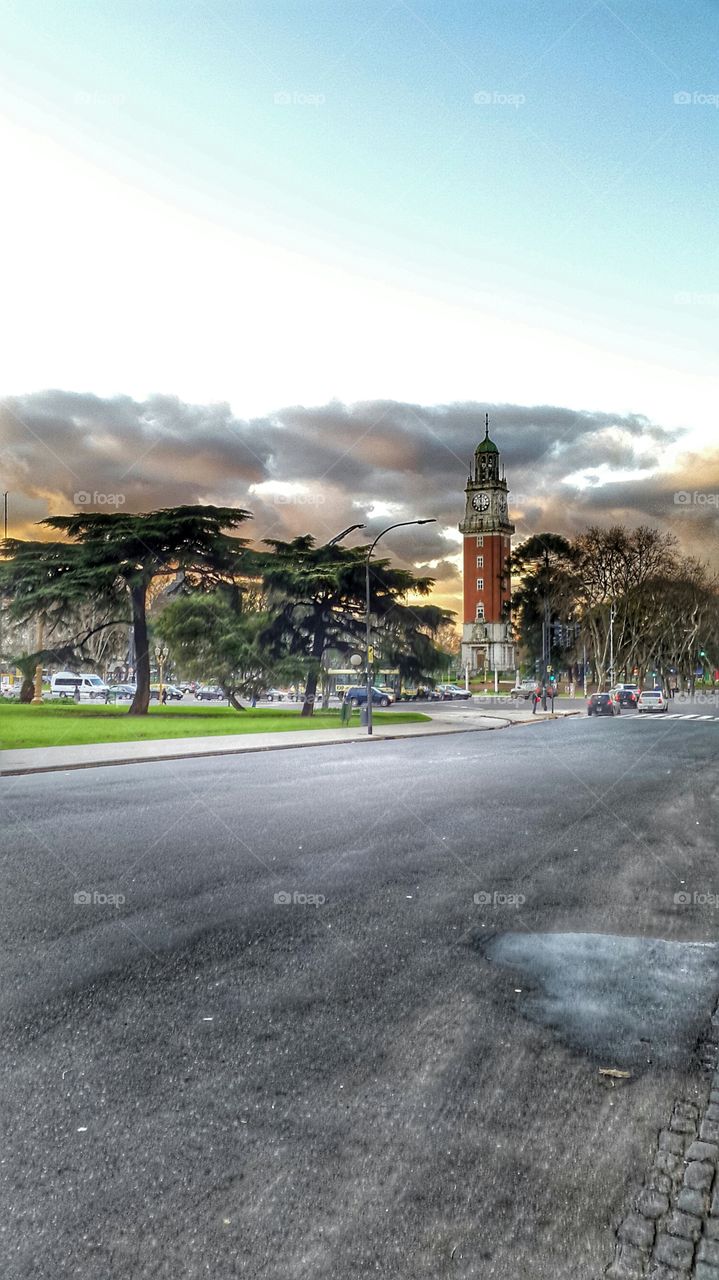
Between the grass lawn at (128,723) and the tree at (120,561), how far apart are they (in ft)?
11.6

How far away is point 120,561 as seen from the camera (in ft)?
142

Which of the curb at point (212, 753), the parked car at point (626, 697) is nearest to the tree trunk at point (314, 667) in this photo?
the curb at point (212, 753)

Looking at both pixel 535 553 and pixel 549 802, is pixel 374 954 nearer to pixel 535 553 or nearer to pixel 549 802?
pixel 549 802

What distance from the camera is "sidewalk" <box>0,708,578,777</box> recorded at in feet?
64.9

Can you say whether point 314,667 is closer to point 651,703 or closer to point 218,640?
point 218,640

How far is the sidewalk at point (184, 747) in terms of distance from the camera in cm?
1978

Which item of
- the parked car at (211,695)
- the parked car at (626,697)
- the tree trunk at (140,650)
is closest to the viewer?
the tree trunk at (140,650)

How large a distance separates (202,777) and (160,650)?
35527 millimetres

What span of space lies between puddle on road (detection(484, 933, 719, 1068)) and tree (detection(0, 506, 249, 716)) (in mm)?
38348

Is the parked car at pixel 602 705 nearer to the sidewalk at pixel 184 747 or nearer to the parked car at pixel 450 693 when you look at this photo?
the sidewalk at pixel 184 747

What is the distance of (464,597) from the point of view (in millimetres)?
143750

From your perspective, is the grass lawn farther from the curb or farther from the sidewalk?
the curb

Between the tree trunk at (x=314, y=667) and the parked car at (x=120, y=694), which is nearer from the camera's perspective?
the tree trunk at (x=314, y=667)

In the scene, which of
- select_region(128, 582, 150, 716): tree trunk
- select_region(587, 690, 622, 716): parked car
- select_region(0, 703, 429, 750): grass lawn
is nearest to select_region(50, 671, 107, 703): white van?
select_region(128, 582, 150, 716): tree trunk
